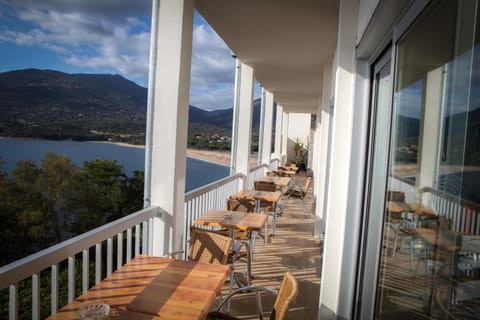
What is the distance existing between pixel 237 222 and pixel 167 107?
1.38m

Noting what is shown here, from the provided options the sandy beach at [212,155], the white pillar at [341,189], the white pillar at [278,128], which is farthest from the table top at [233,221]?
the white pillar at [278,128]

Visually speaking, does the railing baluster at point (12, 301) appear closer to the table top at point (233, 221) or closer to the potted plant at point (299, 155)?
the table top at point (233, 221)

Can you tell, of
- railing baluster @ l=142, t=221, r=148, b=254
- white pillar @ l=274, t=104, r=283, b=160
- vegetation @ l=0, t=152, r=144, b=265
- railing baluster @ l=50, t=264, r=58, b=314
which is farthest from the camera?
white pillar @ l=274, t=104, r=283, b=160

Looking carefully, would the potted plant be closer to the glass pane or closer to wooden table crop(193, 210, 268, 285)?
wooden table crop(193, 210, 268, 285)

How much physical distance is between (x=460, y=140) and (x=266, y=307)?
2751 millimetres

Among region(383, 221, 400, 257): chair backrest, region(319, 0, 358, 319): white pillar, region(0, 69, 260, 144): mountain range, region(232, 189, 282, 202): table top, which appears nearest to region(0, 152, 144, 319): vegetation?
region(0, 69, 260, 144): mountain range

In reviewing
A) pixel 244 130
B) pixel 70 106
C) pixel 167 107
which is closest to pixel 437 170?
pixel 167 107

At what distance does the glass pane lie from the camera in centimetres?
79

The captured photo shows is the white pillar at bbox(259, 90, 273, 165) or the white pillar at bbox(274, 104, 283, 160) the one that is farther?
the white pillar at bbox(274, 104, 283, 160)

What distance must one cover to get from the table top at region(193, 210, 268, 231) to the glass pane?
1.82 meters

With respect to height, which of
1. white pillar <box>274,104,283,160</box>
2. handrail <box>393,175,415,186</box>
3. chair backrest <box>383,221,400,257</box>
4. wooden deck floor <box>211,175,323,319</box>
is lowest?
wooden deck floor <box>211,175,323,319</box>

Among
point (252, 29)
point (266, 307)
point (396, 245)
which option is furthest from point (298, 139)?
point (396, 245)

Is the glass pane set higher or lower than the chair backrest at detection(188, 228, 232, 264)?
higher

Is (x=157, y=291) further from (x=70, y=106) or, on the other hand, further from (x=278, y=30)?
(x=278, y=30)
